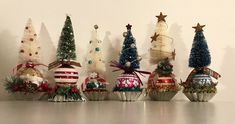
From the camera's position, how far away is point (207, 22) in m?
1.37

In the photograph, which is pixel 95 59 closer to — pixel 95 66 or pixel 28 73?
pixel 95 66

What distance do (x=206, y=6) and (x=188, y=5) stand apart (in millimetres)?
74

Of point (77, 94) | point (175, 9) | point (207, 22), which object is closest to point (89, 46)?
point (77, 94)

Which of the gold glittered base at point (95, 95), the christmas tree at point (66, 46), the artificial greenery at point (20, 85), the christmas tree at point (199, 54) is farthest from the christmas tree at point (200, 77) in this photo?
the artificial greenery at point (20, 85)

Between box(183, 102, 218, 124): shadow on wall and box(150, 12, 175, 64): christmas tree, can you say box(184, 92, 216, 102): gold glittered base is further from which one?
box(183, 102, 218, 124): shadow on wall

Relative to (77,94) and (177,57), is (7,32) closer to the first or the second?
(77,94)

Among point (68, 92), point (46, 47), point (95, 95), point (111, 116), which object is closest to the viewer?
point (111, 116)

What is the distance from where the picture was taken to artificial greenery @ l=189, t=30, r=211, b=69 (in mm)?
1136

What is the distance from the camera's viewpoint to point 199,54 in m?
1.14

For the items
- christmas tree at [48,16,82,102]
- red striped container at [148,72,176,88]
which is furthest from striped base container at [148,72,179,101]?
christmas tree at [48,16,82,102]

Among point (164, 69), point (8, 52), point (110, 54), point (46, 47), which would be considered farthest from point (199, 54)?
point (8, 52)

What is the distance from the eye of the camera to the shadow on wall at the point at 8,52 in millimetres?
1215

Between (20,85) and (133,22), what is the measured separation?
0.50 m

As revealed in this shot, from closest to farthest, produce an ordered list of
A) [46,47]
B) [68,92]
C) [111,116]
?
1. [111,116]
2. [68,92]
3. [46,47]
